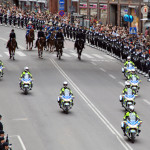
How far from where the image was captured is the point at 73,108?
27875 mm

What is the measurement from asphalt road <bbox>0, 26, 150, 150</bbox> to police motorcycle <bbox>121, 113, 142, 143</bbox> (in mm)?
329

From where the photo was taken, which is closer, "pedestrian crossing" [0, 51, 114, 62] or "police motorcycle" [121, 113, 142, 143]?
"police motorcycle" [121, 113, 142, 143]

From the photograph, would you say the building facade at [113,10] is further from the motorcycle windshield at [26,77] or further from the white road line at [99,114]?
the motorcycle windshield at [26,77]

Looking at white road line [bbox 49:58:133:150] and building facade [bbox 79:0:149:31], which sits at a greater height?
building facade [bbox 79:0:149:31]

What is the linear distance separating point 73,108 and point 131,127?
6.53 meters

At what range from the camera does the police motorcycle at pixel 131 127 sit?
21797 millimetres

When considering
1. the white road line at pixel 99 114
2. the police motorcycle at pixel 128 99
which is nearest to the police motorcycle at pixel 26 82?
the white road line at pixel 99 114

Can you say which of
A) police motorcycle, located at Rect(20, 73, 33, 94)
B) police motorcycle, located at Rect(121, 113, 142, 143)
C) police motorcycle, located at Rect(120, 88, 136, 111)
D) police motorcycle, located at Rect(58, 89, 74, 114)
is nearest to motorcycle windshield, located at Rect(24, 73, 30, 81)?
police motorcycle, located at Rect(20, 73, 33, 94)

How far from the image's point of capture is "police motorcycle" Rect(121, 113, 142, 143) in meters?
21.8

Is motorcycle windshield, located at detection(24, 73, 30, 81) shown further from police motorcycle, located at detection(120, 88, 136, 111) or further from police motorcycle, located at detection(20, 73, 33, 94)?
police motorcycle, located at detection(120, 88, 136, 111)

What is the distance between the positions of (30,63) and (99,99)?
1266 centimetres

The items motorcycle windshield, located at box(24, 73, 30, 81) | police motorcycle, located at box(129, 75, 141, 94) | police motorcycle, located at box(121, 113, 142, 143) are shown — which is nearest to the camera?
police motorcycle, located at box(121, 113, 142, 143)

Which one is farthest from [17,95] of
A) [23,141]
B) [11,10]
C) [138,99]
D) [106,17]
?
[11,10]

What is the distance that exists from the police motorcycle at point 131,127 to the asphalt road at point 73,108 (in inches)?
13.0
